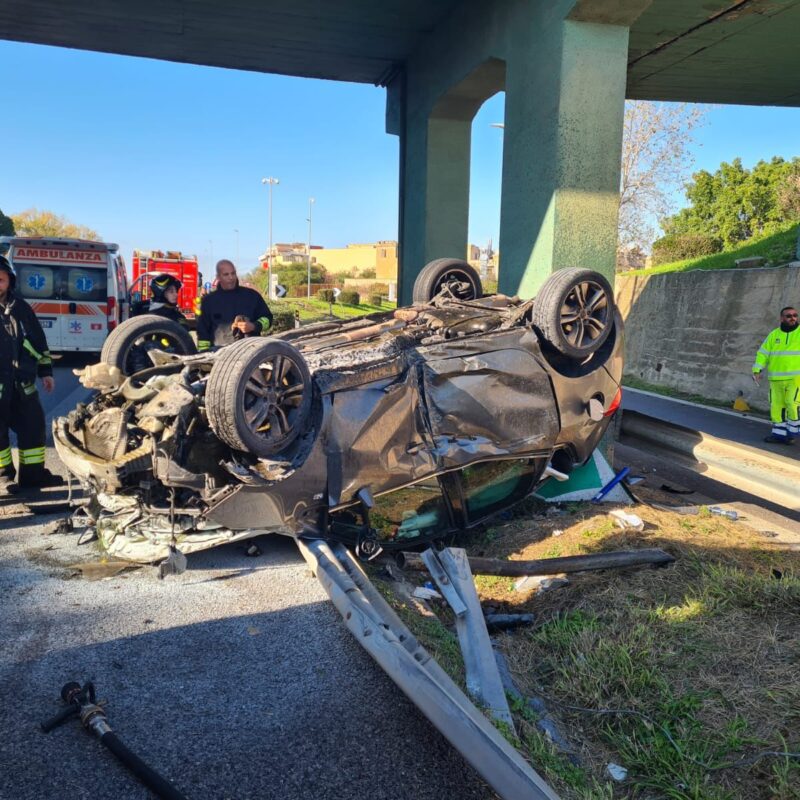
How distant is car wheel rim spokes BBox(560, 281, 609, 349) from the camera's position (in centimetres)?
429

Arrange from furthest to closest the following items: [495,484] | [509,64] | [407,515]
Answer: [509,64]
[495,484]
[407,515]

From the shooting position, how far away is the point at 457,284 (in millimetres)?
5398

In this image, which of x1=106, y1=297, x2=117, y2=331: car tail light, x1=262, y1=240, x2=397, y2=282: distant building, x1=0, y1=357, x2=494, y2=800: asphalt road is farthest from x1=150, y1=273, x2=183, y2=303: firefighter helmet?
x1=262, y1=240, x2=397, y2=282: distant building

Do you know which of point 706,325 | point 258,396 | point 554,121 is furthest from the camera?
point 706,325

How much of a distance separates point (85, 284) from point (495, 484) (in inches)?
413

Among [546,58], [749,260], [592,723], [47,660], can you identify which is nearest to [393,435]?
[592,723]

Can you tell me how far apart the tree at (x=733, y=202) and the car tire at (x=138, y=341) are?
2932 cm

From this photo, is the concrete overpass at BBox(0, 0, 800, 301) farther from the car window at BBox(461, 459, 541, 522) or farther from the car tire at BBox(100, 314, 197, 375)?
the car tire at BBox(100, 314, 197, 375)

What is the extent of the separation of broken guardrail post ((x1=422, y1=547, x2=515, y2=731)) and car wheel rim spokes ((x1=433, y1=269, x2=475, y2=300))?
270 centimetres

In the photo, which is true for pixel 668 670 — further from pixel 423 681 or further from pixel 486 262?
pixel 486 262

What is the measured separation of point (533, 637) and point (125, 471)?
220 centimetres

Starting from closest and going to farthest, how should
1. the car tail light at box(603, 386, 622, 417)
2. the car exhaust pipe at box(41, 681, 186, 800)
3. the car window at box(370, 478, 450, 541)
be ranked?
the car exhaust pipe at box(41, 681, 186, 800), the car window at box(370, 478, 450, 541), the car tail light at box(603, 386, 622, 417)

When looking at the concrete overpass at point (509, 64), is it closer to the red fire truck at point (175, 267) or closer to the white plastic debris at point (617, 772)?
the white plastic debris at point (617, 772)

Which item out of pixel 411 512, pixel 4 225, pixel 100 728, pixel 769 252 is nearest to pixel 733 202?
pixel 769 252
